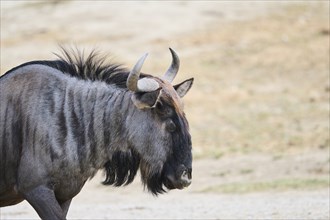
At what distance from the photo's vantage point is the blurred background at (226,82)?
44.4ft

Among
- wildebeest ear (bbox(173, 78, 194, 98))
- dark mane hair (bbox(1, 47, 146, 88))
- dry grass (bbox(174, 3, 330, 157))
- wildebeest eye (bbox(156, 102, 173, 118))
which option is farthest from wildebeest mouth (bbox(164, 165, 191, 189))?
dry grass (bbox(174, 3, 330, 157))

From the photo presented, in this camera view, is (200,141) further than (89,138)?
Yes

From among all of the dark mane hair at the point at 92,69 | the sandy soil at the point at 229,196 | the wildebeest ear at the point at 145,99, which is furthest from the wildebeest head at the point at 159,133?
the sandy soil at the point at 229,196

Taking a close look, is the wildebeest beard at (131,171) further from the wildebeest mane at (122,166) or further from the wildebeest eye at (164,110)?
the wildebeest eye at (164,110)

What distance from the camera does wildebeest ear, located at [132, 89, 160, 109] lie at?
7281 mm

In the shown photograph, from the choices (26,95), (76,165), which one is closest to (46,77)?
(26,95)

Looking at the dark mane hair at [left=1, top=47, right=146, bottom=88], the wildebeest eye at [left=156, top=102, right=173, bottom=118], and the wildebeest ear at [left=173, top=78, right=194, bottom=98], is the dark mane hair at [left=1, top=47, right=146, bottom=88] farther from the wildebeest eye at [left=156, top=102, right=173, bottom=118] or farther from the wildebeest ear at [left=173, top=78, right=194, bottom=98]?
the wildebeest eye at [left=156, top=102, right=173, bottom=118]

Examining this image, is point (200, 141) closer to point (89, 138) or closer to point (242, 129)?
point (242, 129)

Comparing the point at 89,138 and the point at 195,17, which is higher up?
the point at 89,138

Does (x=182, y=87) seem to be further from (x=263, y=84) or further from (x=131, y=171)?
(x=263, y=84)

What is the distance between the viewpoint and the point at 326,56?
→ 2534cm

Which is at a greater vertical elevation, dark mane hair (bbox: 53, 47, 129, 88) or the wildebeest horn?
the wildebeest horn

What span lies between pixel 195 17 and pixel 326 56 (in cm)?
594

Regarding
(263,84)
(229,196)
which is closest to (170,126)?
(229,196)
